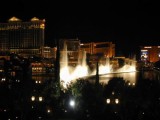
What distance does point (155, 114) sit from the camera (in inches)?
548

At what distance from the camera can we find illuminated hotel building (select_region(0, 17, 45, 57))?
227ft

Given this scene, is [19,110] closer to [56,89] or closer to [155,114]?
[56,89]

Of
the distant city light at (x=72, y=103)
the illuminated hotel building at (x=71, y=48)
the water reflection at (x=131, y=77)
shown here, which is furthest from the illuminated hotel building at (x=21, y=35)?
the distant city light at (x=72, y=103)

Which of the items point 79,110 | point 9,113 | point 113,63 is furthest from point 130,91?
point 113,63

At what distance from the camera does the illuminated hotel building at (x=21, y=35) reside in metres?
69.1

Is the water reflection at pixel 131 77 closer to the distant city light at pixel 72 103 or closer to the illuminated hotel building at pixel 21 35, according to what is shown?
the distant city light at pixel 72 103

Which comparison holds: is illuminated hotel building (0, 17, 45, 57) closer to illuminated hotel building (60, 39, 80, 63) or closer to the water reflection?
illuminated hotel building (60, 39, 80, 63)

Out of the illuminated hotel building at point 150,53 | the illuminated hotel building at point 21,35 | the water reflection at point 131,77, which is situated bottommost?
the water reflection at point 131,77

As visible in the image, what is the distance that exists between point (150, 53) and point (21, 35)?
2791 centimetres

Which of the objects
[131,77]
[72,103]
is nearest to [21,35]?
[131,77]

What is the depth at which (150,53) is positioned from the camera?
77.3 metres

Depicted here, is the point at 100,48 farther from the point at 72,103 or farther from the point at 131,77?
the point at 72,103

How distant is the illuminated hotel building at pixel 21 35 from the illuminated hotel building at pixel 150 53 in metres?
22.5

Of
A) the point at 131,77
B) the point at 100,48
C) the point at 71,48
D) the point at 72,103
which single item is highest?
the point at 100,48
